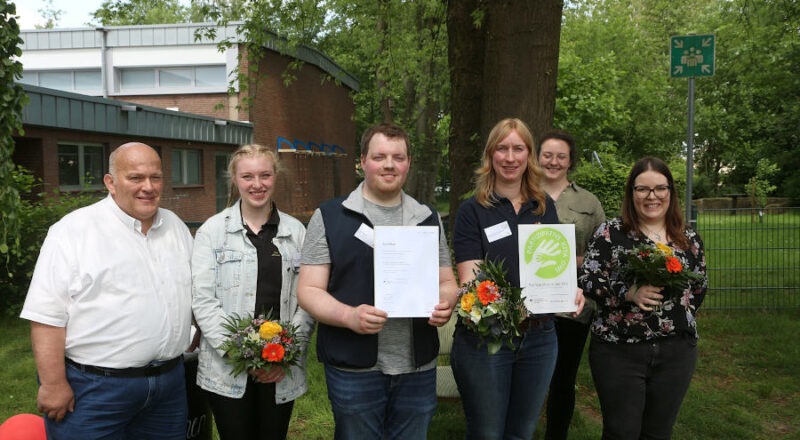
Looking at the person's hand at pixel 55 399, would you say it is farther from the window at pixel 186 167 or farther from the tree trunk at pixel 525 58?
the window at pixel 186 167

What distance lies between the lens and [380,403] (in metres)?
2.92

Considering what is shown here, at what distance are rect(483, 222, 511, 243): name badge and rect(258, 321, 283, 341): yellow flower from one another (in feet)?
3.54

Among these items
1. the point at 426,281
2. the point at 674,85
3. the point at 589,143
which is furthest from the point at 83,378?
the point at 674,85

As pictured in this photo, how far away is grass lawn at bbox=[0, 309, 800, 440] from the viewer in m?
5.15

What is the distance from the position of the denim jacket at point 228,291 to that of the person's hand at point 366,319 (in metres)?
0.48

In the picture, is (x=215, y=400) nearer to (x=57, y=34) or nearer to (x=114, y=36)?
(x=114, y=36)

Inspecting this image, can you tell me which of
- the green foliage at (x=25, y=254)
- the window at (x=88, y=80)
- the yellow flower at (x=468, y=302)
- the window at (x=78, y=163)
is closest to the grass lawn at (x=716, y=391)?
the green foliage at (x=25, y=254)

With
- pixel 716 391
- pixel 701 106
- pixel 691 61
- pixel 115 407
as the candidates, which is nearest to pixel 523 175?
pixel 115 407

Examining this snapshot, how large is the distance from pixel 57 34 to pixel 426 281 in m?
29.3

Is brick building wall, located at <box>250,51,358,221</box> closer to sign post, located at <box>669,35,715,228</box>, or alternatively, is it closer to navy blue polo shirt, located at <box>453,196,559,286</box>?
sign post, located at <box>669,35,715,228</box>

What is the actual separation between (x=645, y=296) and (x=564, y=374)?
115 centimetres

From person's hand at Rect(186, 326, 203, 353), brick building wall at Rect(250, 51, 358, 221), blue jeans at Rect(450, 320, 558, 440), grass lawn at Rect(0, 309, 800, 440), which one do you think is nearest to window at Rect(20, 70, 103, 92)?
brick building wall at Rect(250, 51, 358, 221)

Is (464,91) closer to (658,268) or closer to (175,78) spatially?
(658,268)

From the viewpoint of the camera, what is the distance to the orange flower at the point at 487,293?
2.84 metres
